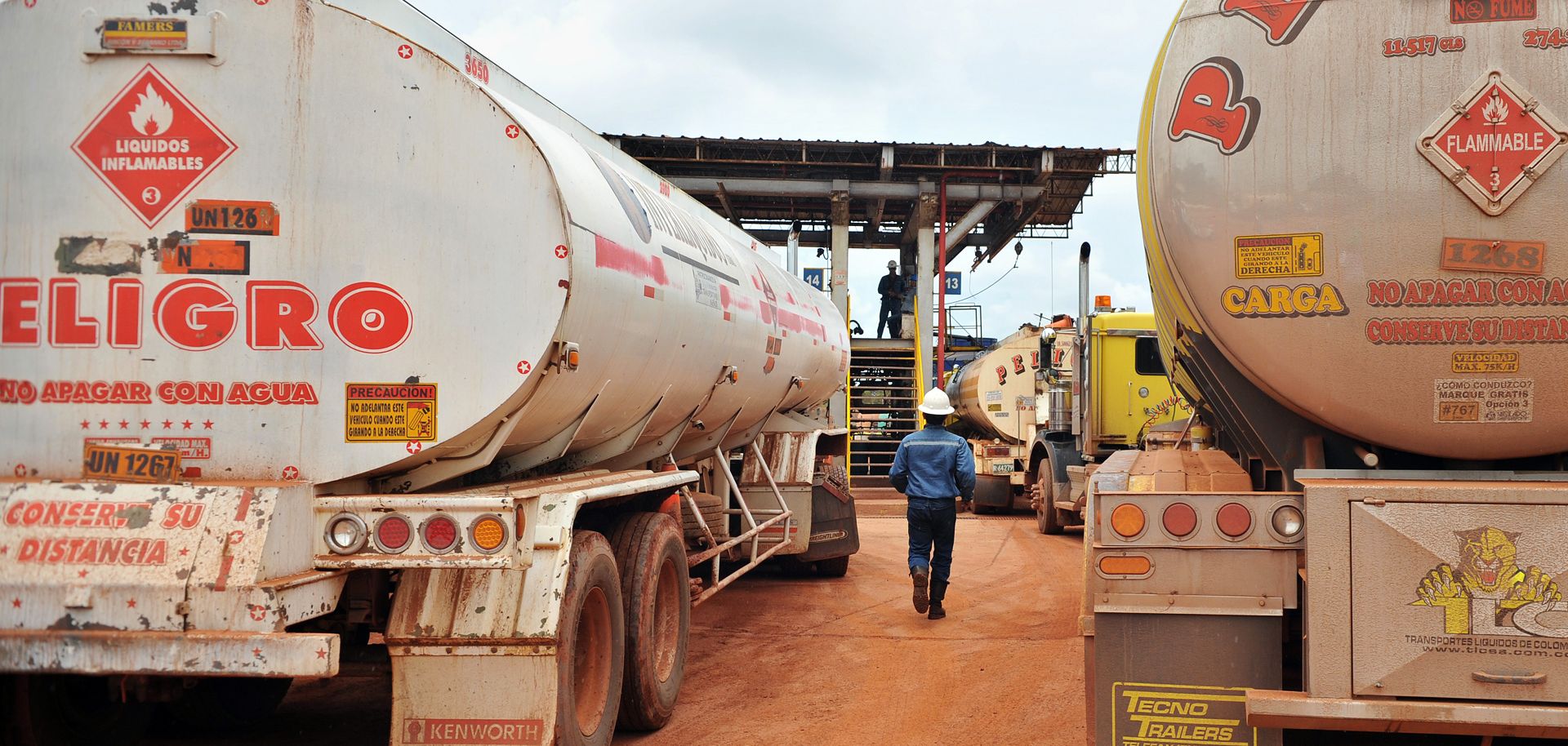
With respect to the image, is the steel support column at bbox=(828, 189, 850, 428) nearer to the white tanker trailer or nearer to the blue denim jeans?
the white tanker trailer

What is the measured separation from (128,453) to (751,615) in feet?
18.7

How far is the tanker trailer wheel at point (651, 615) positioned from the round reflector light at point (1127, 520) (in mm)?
2393

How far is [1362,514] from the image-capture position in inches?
145

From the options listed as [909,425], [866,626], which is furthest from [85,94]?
[909,425]

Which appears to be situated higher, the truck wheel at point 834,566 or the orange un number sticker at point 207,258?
the orange un number sticker at point 207,258

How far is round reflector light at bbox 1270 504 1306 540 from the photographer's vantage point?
12.9 feet

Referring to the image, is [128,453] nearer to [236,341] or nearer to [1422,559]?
[236,341]

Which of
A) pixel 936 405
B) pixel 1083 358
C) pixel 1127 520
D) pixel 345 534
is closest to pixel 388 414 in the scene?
pixel 345 534

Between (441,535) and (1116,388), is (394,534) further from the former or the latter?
(1116,388)

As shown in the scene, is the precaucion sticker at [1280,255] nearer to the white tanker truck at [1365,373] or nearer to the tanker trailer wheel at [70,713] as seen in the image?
the white tanker truck at [1365,373]

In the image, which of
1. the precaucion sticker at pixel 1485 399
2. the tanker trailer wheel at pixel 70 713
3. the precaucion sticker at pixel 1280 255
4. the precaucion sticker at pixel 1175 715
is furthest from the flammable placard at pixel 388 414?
the precaucion sticker at pixel 1485 399

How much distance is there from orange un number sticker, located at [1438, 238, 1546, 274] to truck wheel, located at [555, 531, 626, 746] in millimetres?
3239

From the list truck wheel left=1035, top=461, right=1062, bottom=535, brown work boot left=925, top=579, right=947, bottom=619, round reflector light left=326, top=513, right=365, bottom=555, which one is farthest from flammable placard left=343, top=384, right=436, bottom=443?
truck wheel left=1035, top=461, right=1062, bottom=535

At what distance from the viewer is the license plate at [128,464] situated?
4047mm
